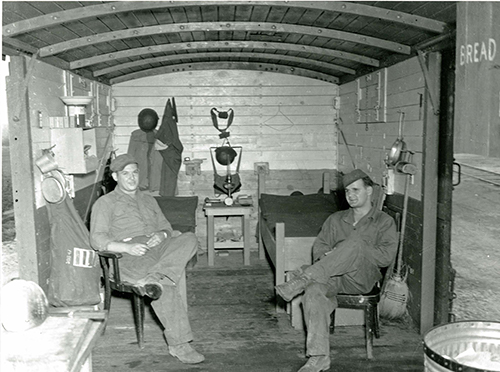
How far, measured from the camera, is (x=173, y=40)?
521 centimetres

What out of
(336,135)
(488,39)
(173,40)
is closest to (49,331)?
(488,39)

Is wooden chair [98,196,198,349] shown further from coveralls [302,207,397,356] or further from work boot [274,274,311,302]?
coveralls [302,207,397,356]

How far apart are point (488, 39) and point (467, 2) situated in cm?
18

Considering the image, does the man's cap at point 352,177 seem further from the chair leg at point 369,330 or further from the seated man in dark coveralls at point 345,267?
the chair leg at point 369,330

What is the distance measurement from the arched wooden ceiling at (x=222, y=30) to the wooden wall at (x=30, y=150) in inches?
7.5

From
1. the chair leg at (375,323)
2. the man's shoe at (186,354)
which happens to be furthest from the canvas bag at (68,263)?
the chair leg at (375,323)

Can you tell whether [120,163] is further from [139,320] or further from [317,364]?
[317,364]

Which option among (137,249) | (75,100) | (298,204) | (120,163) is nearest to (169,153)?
(298,204)

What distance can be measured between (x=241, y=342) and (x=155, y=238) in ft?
3.51

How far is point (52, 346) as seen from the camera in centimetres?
184

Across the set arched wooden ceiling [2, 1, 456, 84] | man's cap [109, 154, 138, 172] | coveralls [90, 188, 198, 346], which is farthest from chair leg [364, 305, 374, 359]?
man's cap [109, 154, 138, 172]

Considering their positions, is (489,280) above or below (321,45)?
below

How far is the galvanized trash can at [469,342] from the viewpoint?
7.12ft

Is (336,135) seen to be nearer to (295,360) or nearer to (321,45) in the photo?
(321,45)
